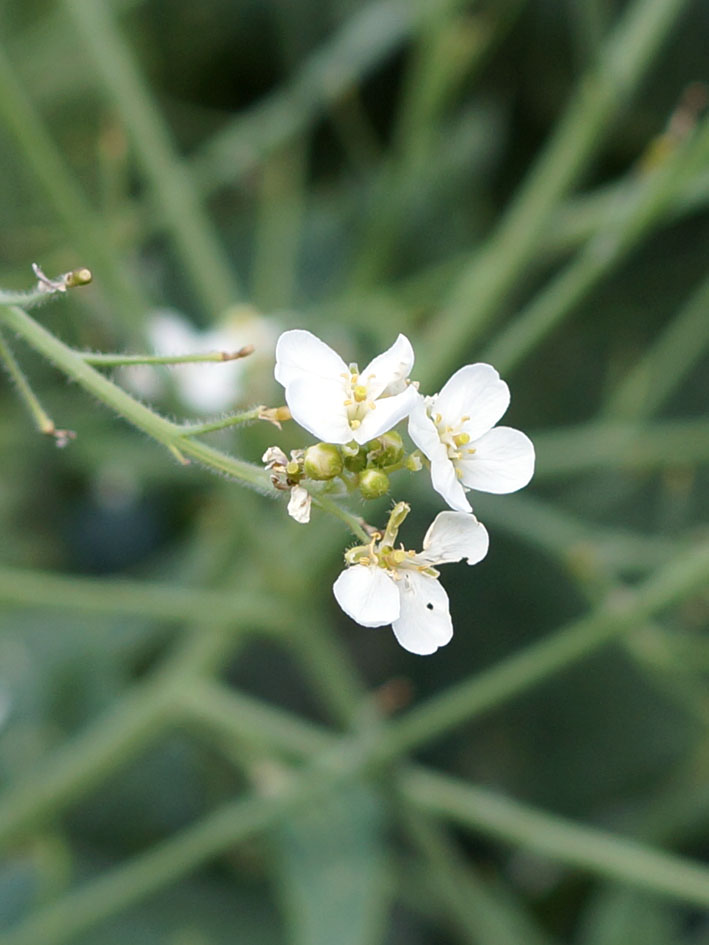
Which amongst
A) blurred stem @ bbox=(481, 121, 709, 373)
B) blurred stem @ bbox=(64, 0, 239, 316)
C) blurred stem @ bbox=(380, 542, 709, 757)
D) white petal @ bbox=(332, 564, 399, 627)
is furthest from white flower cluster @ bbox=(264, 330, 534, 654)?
blurred stem @ bbox=(64, 0, 239, 316)

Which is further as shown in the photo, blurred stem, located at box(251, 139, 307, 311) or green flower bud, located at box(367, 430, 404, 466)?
blurred stem, located at box(251, 139, 307, 311)

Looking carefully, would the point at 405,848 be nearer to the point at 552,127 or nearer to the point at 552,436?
the point at 552,436

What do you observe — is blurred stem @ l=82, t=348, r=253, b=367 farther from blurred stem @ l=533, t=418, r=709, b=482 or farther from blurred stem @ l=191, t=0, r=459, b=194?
blurred stem @ l=191, t=0, r=459, b=194

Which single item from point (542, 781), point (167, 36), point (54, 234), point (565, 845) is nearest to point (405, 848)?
point (542, 781)

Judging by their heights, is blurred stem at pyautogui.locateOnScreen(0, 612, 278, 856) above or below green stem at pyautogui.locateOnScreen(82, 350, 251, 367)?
above

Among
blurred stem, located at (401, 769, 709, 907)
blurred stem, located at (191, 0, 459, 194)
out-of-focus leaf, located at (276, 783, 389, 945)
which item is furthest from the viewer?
blurred stem, located at (191, 0, 459, 194)

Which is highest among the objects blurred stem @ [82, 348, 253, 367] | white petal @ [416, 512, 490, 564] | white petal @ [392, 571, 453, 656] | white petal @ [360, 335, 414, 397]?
blurred stem @ [82, 348, 253, 367]

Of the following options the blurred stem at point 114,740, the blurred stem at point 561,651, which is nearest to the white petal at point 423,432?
the blurred stem at point 561,651

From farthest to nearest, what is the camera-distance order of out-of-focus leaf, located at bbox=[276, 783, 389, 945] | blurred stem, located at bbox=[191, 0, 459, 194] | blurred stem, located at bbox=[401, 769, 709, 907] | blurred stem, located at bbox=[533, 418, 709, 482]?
blurred stem, located at bbox=[191, 0, 459, 194] → blurred stem, located at bbox=[533, 418, 709, 482] → out-of-focus leaf, located at bbox=[276, 783, 389, 945] → blurred stem, located at bbox=[401, 769, 709, 907]
